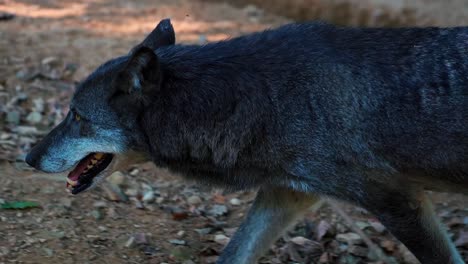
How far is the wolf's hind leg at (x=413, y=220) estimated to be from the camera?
191 inches

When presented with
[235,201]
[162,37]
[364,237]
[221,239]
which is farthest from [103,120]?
[364,237]

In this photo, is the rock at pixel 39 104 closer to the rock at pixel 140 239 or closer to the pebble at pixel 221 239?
the rock at pixel 140 239

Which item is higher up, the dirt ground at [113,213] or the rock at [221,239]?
the dirt ground at [113,213]

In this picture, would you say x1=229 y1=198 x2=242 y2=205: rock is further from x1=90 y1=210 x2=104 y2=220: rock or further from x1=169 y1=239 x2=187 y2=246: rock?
x1=90 y1=210 x2=104 y2=220: rock

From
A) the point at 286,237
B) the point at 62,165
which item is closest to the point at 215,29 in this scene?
the point at 286,237

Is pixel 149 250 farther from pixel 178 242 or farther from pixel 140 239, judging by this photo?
pixel 178 242

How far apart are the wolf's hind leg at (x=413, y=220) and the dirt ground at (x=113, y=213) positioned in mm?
1133

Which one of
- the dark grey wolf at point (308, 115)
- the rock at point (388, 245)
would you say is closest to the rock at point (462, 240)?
the rock at point (388, 245)

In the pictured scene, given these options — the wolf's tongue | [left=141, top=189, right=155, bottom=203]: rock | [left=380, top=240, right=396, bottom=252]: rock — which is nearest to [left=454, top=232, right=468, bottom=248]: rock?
[left=380, top=240, right=396, bottom=252]: rock

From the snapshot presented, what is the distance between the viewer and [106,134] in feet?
17.3

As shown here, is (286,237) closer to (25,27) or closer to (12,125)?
(12,125)

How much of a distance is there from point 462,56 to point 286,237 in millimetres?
2227

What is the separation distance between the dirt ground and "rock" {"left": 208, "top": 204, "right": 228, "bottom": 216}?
1 cm

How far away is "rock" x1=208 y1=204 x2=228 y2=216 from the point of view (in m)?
6.71
